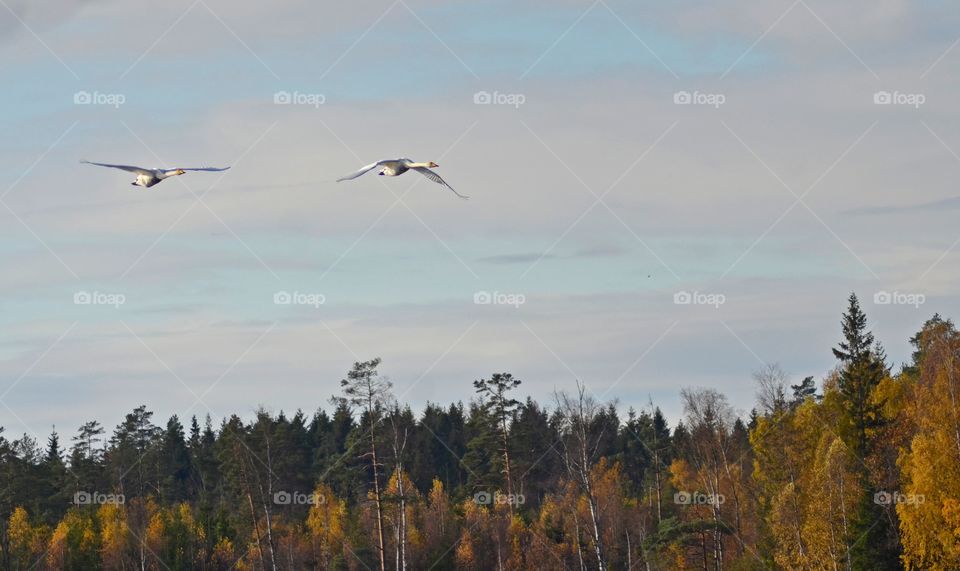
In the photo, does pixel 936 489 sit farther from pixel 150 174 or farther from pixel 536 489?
pixel 536 489

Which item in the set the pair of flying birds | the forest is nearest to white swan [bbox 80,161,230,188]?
the pair of flying birds

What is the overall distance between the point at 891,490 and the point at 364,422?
39.9 meters

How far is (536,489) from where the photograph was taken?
12512 centimetres

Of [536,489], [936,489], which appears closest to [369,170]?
[936,489]

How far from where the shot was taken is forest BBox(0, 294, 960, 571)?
65.9 metres

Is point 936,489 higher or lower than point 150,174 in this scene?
lower

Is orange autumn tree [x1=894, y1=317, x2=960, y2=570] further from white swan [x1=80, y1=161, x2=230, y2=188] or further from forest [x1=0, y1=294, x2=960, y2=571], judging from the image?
white swan [x1=80, y1=161, x2=230, y2=188]

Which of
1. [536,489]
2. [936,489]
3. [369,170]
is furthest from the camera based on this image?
[536,489]

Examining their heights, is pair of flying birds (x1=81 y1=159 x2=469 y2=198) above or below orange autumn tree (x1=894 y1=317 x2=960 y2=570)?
above

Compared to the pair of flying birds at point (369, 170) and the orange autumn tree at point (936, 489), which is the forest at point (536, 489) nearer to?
the orange autumn tree at point (936, 489)

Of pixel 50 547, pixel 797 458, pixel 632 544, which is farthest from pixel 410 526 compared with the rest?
pixel 797 458

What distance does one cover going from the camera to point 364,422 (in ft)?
318

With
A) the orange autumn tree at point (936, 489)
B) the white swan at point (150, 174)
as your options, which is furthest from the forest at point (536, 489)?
the white swan at point (150, 174)

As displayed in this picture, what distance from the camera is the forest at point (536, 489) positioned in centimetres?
6594
